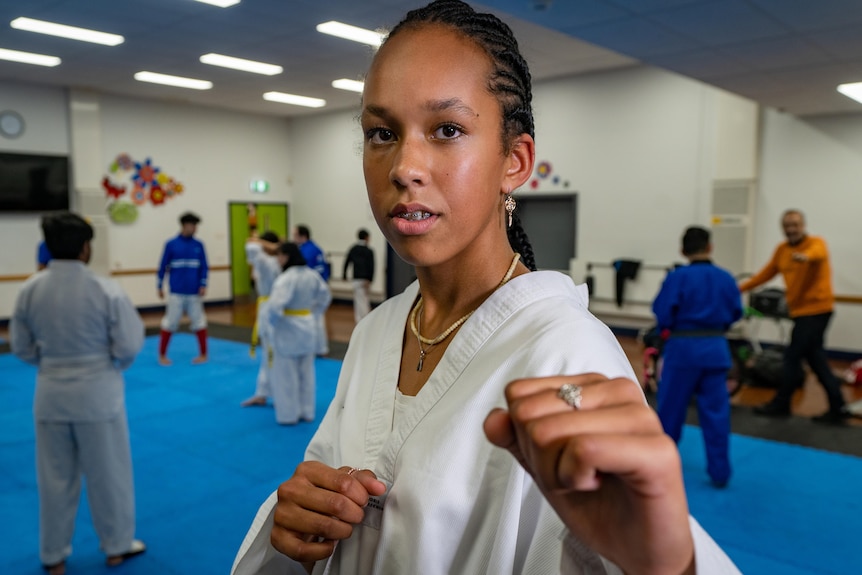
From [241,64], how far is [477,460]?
29.4 ft

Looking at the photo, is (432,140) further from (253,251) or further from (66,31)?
(66,31)

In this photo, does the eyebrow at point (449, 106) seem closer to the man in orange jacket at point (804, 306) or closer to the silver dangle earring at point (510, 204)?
the silver dangle earring at point (510, 204)

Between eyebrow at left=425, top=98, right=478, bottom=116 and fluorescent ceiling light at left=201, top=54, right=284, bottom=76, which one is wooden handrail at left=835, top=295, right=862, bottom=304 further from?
eyebrow at left=425, top=98, right=478, bottom=116

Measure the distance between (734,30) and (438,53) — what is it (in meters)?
4.75

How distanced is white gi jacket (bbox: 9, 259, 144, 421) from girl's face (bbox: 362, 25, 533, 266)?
265cm

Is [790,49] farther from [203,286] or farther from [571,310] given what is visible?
[203,286]

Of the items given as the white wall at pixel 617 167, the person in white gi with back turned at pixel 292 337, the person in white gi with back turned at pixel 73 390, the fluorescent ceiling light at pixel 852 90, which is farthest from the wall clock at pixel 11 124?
the fluorescent ceiling light at pixel 852 90

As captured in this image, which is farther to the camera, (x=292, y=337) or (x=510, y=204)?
(x=292, y=337)

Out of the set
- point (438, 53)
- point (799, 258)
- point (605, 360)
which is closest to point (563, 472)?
point (605, 360)

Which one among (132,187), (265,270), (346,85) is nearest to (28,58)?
(132,187)

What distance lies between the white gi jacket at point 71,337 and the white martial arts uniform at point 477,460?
2.53 m

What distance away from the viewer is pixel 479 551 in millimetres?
744

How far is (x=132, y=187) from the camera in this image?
1088cm

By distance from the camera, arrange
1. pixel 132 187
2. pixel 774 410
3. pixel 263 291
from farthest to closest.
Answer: pixel 132 187
pixel 263 291
pixel 774 410
